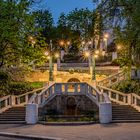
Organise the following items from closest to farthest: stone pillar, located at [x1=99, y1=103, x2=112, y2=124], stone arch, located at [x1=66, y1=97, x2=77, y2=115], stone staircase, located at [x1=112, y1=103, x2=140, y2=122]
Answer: stone pillar, located at [x1=99, y1=103, x2=112, y2=124] → stone staircase, located at [x1=112, y1=103, x2=140, y2=122] → stone arch, located at [x1=66, y1=97, x2=77, y2=115]

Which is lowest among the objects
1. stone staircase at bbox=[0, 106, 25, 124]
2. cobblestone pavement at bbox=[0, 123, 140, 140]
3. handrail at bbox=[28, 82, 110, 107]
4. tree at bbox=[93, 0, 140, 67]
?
cobblestone pavement at bbox=[0, 123, 140, 140]

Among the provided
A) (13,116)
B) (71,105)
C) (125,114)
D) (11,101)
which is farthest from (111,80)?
(13,116)

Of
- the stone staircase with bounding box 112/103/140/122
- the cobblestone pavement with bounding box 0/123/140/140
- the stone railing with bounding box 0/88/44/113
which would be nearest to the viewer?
the cobblestone pavement with bounding box 0/123/140/140

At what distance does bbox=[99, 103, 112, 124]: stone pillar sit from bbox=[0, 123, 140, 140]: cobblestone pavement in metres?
1.00

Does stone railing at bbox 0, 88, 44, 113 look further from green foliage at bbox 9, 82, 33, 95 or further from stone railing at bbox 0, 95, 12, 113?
green foliage at bbox 9, 82, 33, 95

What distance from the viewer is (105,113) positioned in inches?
1153

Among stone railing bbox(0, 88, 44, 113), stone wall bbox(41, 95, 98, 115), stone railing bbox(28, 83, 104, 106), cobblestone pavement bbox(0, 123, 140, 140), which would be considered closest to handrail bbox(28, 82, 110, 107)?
stone railing bbox(28, 83, 104, 106)

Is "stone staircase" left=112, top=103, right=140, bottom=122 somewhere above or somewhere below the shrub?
below

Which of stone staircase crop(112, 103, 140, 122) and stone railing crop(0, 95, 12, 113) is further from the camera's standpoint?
stone railing crop(0, 95, 12, 113)

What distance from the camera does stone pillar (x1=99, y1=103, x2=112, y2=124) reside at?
95.7 ft

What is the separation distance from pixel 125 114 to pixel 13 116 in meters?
7.64

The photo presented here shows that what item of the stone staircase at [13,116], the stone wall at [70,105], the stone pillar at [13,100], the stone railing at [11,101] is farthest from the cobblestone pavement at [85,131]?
the stone wall at [70,105]

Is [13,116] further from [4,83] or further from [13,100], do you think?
[4,83]

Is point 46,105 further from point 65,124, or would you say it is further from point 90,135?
point 90,135
